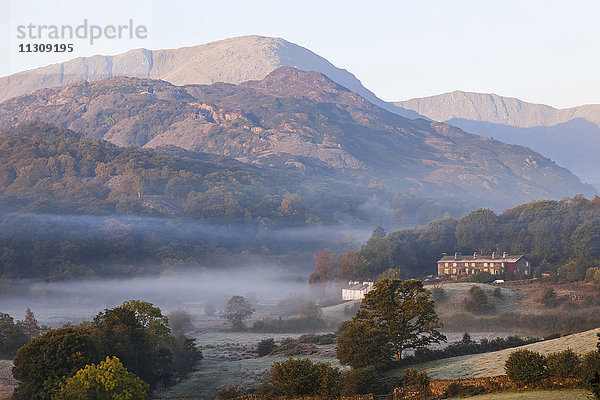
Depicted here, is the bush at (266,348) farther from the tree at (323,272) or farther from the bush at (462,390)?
the tree at (323,272)

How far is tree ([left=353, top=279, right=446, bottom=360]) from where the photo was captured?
2953 inches

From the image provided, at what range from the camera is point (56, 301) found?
16438 centimetres

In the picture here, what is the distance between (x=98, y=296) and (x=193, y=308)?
2207cm

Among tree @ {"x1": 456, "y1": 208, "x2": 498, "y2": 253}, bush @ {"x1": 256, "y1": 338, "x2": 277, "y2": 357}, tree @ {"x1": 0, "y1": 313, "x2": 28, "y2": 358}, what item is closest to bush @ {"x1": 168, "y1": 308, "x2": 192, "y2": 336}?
bush @ {"x1": 256, "y1": 338, "x2": 277, "y2": 357}

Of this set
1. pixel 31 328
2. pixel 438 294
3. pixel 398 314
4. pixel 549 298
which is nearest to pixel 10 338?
pixel 31 328

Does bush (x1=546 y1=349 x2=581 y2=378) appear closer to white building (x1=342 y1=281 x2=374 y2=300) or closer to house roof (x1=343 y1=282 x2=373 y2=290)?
white building (x1=342 y1=281 x2=374 y2=300)

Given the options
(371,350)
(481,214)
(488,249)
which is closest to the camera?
(371,350)

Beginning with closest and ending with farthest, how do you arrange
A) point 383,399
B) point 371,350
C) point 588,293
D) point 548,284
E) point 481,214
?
point 383,399 → point 371,350 → point 588,293 → point 548,284 → point 481,214

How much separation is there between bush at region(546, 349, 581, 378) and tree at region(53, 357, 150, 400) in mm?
28371

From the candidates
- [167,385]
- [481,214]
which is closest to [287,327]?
[167,385]

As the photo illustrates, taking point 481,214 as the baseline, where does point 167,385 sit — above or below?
below

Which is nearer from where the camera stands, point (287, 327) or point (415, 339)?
→ point (415, 339)

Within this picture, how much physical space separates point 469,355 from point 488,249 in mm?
114923

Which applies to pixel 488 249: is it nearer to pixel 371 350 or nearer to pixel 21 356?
pixel 371 350
